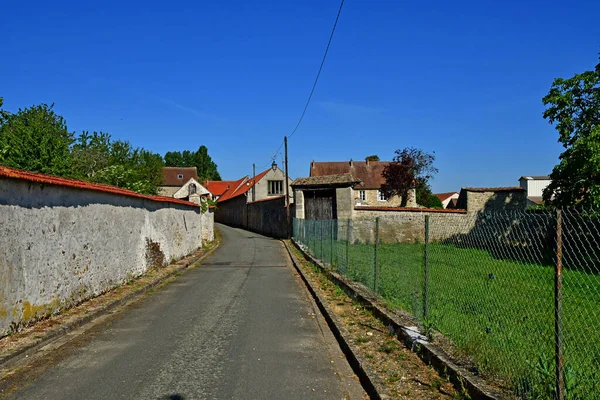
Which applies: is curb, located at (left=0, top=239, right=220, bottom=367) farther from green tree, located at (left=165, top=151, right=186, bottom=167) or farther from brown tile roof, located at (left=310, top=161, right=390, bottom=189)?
green tree, located at (left=165, top=151, right=186, bottom=167)

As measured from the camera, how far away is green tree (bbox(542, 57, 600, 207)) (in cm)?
1819

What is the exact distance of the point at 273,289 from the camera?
11984 mm

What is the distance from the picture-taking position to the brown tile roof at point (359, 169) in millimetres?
56750

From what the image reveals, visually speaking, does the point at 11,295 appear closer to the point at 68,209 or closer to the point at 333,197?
the point at 68,209

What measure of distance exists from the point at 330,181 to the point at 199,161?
100511 millimetres

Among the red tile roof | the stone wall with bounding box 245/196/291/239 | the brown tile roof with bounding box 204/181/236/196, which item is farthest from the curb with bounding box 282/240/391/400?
the brown tile roof with bounding box 204/181/236/196

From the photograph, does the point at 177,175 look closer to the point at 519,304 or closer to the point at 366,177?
the point at 366,177

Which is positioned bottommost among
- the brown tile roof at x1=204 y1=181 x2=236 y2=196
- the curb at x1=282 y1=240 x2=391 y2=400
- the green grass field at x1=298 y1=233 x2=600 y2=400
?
the curb at x1=282 y1=240 x2=391 y2=400

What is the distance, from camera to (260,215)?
4188 cm

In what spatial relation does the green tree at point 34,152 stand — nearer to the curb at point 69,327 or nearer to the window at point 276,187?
the curb at point 69,327

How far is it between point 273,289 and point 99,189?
4716mm

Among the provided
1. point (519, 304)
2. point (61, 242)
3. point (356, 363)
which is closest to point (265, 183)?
point (61, 242)

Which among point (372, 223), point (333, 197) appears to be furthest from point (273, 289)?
point (333, 197)

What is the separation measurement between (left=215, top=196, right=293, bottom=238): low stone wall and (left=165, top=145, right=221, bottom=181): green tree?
59.2 m
